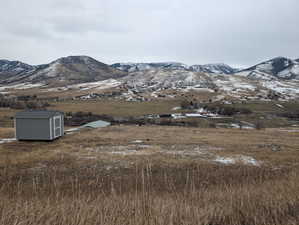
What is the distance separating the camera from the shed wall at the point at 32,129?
23.9 meters

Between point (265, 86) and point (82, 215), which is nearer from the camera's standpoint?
point (82, 215)

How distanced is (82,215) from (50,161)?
46.1ft

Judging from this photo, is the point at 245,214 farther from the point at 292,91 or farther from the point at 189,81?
the point at 189,81

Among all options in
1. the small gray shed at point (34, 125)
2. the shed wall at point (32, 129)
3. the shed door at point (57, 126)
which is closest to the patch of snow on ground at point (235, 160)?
the small gray shed at point (34, 125)

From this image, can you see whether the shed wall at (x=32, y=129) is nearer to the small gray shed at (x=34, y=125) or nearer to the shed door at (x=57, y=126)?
the small gray shed at (x=34, y=125)

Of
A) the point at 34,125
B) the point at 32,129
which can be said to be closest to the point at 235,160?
the point at 34,125

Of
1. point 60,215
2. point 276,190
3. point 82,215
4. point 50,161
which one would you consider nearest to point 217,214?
point 276,190

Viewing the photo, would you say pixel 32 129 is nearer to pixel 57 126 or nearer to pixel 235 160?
pixel 57 126

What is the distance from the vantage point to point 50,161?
48.7 ft

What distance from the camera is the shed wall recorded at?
23.9 meters

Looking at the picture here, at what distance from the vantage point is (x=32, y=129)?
2405 centimetres

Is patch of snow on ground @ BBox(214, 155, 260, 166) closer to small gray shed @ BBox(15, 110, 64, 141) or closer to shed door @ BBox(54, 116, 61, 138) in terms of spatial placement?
small gray shed @ BBox(15, 110, 64, 141)

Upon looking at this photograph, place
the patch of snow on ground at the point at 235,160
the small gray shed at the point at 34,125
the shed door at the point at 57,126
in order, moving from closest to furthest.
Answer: the patch of snow on ground at the point at 235,160
the small gray shed at the point at 34,125
the shed door at the point at 57,126

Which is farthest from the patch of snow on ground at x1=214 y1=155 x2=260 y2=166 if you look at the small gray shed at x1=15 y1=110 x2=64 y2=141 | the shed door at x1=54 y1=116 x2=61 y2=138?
the shed door at x1=54 y1=116 x2=61 y2=138
